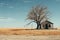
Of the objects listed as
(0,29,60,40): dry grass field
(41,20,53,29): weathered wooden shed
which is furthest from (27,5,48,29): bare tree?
(0,29,60,40): dry grass field

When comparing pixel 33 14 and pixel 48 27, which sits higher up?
pixel 33 14

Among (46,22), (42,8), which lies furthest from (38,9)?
(46,22)

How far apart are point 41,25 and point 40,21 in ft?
6.04

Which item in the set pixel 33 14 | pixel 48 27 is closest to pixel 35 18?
pixel 33 14

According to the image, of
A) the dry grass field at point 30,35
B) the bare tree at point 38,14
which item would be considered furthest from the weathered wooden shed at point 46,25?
the dry grass field at point 30,35

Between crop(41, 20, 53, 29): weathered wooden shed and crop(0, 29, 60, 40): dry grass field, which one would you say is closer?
crop(0, 29, 60, 40): dry grass field

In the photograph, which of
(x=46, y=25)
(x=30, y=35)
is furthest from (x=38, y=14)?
(x=30, y=35)

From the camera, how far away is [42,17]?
65.6 metres

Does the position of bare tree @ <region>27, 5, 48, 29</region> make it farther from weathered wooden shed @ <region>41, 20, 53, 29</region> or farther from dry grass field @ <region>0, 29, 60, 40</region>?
dry grass field @ <region>0, 29, 60, 40</region>

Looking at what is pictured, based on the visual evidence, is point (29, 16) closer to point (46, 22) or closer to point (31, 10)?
point (31, 10)

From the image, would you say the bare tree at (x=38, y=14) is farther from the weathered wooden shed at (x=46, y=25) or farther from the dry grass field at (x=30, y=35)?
the dry grass field at (x=30, y=35)

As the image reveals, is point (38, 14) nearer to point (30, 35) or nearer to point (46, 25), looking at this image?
point (46, 25)

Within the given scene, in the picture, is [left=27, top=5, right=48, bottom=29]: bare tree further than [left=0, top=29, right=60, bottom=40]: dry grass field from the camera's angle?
Yes

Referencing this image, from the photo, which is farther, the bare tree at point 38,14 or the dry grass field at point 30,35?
the bare tree at point 38,14
